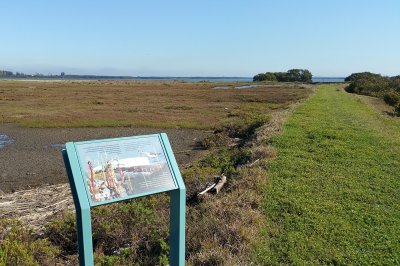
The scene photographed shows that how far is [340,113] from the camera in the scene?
20.0 meters

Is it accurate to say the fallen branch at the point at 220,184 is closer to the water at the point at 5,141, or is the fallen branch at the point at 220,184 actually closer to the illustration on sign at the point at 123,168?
the illustration on sign at the point at 123,168

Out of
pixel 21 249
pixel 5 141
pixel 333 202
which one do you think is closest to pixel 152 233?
pixel 21 249

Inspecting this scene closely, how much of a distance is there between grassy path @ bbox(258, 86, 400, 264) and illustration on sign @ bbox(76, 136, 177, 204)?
1.90 metres

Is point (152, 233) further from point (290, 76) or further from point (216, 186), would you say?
point (290, 76)

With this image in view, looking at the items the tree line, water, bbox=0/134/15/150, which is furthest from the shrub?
the tree line

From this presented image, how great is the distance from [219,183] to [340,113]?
14082 mm

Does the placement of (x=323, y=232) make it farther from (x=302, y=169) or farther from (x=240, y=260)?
(x=302, y=169)

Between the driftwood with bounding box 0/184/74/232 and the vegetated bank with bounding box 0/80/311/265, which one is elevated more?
the vegetated bank with bounding box 0/80/311/265

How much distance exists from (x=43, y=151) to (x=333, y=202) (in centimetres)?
1254

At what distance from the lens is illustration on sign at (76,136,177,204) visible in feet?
11.3

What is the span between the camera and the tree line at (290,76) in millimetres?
129875

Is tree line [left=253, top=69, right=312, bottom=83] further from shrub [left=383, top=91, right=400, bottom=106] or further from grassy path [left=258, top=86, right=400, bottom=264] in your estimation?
grassy path [left=258, top=86, right=400, bottom=264]

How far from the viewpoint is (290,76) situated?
435ft

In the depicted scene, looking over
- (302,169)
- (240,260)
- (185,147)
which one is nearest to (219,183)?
(302,169)
